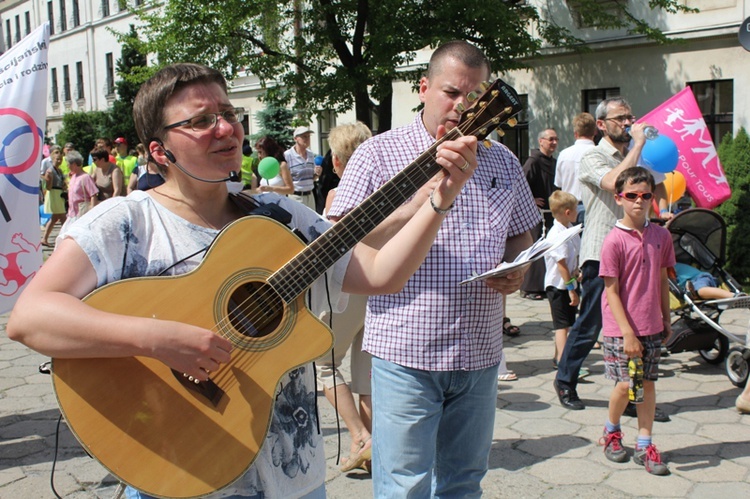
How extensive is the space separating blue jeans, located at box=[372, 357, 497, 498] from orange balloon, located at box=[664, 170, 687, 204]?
6.33 metres

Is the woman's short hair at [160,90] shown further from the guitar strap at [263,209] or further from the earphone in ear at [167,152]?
the guitar strap at [263,209]

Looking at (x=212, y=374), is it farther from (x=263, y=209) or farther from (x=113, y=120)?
(x=113, y=120)

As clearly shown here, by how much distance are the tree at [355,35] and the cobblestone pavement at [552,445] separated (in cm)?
1027

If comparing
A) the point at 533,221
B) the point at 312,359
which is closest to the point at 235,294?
the point at 312,359

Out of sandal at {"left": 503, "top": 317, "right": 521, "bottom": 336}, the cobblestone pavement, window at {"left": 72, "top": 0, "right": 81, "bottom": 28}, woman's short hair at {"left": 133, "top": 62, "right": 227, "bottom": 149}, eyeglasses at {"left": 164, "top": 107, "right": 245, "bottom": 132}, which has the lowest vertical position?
sandal at {"left": 503, "top": 317, "right": 521, "bottom": 336}

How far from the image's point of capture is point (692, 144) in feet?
27.8

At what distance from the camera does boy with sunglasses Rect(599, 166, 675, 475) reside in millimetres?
4172

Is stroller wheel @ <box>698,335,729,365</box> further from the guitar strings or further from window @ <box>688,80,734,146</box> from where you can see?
window @ <box>688,80,734,146</box>

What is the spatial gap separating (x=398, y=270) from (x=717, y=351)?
509 cm

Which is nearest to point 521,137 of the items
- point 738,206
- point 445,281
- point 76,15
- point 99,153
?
point 738,206

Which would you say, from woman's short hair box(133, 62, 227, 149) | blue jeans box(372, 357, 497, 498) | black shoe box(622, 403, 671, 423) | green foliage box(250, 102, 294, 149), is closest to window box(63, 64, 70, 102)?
green foliage box(250, 102, 294, 149)

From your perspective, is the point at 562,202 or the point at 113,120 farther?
the point at 113,120

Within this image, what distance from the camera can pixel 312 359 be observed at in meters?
1.94

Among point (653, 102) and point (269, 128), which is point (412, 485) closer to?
point (653, 102)
